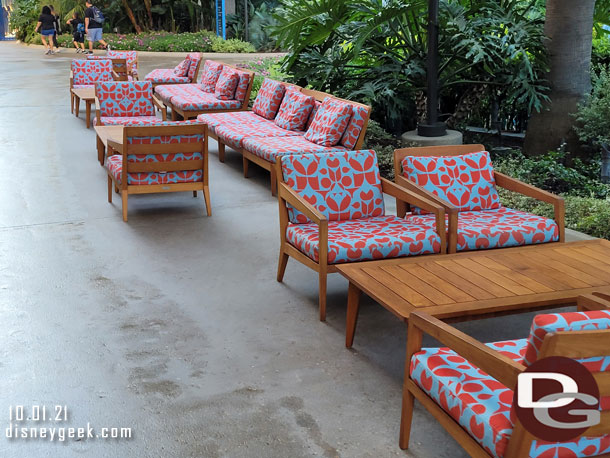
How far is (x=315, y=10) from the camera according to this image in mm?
9867

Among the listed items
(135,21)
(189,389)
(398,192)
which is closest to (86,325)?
(189,389)

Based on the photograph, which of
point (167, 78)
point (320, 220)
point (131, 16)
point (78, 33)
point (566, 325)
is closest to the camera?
point (566, 325)

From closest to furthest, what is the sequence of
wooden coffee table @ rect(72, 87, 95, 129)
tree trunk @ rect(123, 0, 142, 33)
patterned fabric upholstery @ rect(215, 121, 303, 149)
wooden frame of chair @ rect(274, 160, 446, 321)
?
wooden frame of chair @ rect(274, 160, 446, 321) < patterned fabric upholstery @ rect(215, 121, 303, 149) < wooden coffee table @ rect(72, 87, 95, 129) < tree trunk @ rect(123, 0, 142, 33)

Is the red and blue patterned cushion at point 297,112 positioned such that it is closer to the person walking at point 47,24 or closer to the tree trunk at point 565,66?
the tree trunk at point 565,66

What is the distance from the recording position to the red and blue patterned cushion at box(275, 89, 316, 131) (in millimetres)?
9258

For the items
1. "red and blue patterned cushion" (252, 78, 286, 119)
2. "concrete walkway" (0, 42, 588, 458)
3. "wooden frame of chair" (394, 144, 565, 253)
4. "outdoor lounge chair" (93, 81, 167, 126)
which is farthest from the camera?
"outdoor lounge chair" (93, 81, 167, 126)

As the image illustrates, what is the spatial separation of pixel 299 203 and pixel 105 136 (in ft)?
14.6

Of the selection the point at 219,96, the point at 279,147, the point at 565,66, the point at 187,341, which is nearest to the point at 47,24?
the point at 219,96

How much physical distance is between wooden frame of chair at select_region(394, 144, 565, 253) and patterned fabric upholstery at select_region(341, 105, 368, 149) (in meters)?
1.86

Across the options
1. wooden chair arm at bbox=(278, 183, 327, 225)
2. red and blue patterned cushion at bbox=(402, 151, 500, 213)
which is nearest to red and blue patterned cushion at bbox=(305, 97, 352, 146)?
red and blue patterned cushion at bbox=(402, 151, 500, 213)

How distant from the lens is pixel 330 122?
829 centimetres

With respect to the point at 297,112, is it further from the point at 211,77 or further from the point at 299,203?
the point at 299,203

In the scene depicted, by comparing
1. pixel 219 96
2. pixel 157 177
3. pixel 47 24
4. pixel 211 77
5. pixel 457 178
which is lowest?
pixel 157 177

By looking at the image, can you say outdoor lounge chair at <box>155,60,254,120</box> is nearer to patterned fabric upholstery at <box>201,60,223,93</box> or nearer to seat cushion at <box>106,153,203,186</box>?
patterned fabric upholstery at <box>201,60,223,93</box>
